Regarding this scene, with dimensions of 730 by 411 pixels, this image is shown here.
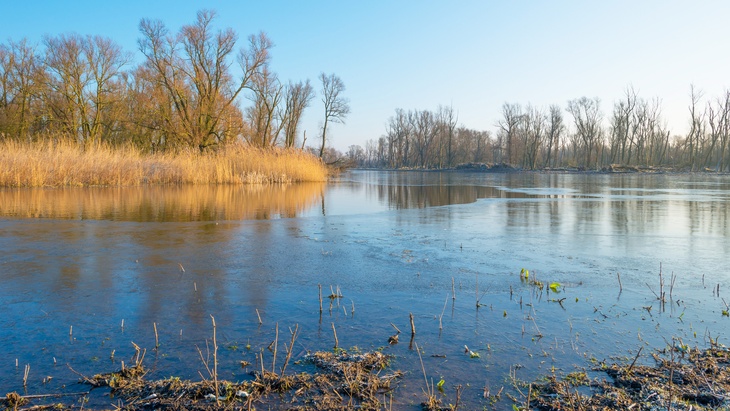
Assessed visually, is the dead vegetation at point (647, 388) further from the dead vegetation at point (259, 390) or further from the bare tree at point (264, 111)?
the bare tree at point (264, 111)

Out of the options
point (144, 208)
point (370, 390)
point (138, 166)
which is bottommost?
point (370, 390)

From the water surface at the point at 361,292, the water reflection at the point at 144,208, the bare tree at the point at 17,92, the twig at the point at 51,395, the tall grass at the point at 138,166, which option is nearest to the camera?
the twig at the point at 51,395

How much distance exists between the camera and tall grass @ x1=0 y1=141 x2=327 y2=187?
17234mm

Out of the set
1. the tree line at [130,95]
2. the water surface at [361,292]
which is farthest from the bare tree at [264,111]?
the water surface at [361,292]

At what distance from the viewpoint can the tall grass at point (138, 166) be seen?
1723 cm

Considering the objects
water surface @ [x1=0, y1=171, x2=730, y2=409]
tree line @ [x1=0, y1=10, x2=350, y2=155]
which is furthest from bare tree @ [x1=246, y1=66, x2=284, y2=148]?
water surface @ [x1=0, y1=171, x2=730, y2=409]

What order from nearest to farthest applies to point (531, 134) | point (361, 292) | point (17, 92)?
point (361, 292) → point (17, 92) → point (531, 134)

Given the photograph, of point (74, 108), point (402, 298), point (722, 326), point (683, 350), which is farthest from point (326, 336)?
point (74, 108)

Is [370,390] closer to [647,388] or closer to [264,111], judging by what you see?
[647,388]

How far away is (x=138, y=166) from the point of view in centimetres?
2023

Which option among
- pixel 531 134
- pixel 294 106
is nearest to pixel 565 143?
pixel 531 134

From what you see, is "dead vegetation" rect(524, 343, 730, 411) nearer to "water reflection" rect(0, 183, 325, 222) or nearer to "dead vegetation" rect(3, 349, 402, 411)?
"dead vegetation" rect(3, 349, 402, 411)

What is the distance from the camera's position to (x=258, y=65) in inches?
1193

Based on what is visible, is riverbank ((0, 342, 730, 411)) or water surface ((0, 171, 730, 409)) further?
water surface ((0, 171, 730, 409))
